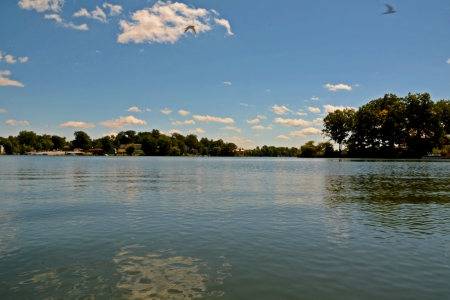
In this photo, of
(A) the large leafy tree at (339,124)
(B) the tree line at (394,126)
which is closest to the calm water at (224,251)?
(B) the tree line at (394,126)

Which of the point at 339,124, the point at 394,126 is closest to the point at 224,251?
the point at 394,126

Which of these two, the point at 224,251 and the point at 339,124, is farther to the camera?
the point at 339,124

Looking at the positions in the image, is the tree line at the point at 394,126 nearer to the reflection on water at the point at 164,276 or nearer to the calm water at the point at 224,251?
the calm water at the point at 224,251

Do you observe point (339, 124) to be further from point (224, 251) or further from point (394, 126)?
point (224, 251)

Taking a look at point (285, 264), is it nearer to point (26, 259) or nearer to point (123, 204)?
point (26, 259)

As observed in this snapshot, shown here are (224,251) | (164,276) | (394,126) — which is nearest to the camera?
(164,276)

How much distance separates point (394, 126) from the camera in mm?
141000

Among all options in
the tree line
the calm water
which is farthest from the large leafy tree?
the calm water

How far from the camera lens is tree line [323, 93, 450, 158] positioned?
448 ft

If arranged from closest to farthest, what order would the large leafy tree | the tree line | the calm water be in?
the calm water
the tree line
the large leafy tree

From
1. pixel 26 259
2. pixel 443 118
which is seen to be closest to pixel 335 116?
pixel 443 118

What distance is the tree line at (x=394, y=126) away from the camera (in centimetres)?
13650

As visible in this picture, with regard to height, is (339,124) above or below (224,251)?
above

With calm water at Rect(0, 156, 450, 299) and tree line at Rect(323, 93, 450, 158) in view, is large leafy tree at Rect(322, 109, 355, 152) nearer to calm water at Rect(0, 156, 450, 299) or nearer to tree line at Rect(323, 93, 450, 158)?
tree line at Rect(323, 93, 450, 158)
